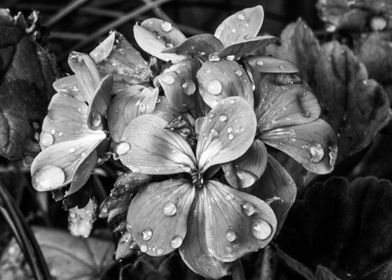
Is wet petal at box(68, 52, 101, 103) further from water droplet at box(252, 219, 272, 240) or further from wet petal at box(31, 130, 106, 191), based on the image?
water droplet at box(252, 219, 272, 240)

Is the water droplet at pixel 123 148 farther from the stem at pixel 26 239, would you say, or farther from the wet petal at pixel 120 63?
the stem at pixel 26 239

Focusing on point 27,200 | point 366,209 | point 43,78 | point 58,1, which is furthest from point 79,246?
point 58,1

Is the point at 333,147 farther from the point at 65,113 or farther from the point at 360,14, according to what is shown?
the point at 360,14

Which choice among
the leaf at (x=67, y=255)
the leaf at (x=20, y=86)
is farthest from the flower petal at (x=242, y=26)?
the leaf at (x=67, y=255)

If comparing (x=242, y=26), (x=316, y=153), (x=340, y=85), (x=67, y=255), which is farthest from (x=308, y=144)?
(x=67, y=255)

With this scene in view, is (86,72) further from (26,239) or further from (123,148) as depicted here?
(26,239)

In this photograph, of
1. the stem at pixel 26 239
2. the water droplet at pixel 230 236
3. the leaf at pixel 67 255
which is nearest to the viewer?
the water droplet at pixel 230 236
